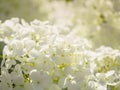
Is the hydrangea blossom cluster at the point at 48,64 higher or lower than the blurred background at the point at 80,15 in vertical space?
lower

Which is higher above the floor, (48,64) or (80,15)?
(80,15)

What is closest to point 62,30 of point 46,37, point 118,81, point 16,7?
point 46,37

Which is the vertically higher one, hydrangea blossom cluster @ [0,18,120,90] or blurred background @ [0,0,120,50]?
blurred background @ [0,0,120,50]

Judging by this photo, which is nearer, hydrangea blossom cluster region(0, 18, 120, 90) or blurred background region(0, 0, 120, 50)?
hydrangea blossom cluster region(0, 18, 120, 90)

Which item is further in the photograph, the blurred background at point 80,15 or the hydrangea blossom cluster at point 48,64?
the blurred background at point 80,15

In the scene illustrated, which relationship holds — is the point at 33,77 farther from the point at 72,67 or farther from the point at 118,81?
the point at 118,81

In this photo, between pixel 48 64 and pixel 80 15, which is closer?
pixel 48 64
